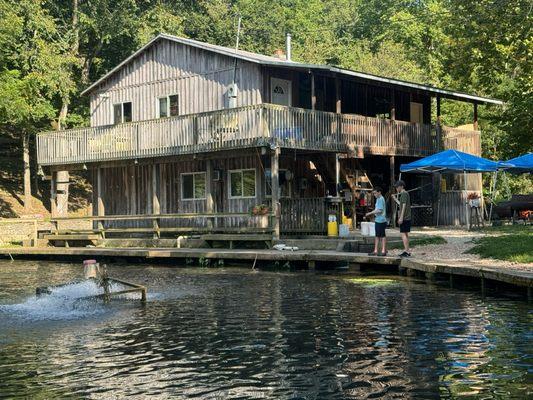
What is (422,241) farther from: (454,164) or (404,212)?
(454,164)

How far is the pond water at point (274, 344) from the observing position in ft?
29.1

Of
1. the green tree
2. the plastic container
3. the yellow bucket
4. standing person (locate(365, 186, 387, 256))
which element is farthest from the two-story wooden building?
the green tree

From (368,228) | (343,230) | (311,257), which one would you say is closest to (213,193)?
(343,230)

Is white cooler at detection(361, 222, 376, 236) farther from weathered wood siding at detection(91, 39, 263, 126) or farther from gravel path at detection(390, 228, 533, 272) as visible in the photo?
weathered wood siding at detection(91, 39, 263, 126)

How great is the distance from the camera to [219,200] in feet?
101

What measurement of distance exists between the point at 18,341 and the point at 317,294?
276 inches

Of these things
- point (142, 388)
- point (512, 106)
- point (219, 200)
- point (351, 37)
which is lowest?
point (142, 388)

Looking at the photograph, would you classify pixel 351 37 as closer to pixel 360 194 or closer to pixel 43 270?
pixel 360 194

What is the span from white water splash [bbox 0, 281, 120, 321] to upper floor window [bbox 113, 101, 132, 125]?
721 inches

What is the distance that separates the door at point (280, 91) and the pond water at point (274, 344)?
1289 cm

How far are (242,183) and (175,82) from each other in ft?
18.8

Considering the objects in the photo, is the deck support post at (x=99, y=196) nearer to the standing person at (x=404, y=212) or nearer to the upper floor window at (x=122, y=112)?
the upper floor window at (x=122, y=112)

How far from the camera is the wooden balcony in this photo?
26.3 meters

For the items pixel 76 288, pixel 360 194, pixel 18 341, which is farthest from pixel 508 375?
pixel 360 194
